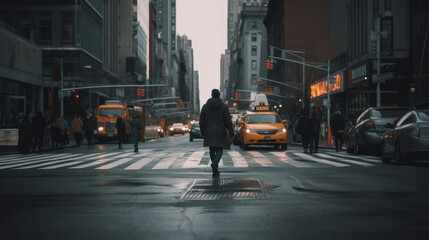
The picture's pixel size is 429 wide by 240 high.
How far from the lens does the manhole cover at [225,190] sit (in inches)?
343

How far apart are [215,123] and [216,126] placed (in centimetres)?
8

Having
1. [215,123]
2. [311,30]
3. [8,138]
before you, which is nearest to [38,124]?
[8,138]

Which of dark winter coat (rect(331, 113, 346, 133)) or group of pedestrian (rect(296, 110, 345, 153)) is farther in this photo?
dark winter coat (rect(331, 113, 346, 133))

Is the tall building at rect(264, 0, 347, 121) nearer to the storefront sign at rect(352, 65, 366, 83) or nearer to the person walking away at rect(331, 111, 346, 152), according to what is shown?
the storefront sign at rect(352, 65, 366, 83)

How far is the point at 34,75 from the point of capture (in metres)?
52.6

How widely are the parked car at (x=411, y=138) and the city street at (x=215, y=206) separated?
4.46 ft

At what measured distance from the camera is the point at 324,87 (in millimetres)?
54531

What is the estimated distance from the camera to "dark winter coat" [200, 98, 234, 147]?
12164 mm

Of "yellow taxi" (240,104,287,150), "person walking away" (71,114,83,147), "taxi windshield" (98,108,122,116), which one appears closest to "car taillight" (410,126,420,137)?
"yellow taxi" (240,104,287,150)

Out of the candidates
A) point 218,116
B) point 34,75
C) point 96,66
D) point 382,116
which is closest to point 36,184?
point 218,116

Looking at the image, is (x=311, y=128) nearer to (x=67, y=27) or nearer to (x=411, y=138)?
(x=411, y=138)

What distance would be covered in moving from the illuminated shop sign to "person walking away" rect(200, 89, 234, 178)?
3548cm

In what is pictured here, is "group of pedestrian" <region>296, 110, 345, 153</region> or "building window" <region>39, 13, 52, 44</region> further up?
"building window" <region>39, 13, 52, 44</region>

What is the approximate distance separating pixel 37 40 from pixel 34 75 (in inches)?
362
